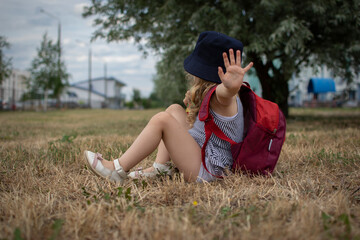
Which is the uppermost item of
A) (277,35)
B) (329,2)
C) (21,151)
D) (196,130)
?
(329,2)

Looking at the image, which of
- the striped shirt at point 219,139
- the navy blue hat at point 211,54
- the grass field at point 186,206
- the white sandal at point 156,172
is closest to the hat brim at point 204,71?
the navy blue hat at point 211,54

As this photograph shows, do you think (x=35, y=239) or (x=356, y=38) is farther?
(x=356, y=38)

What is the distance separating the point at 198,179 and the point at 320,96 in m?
36.3

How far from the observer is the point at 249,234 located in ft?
4.25

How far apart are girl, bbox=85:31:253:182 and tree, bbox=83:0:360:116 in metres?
4.87

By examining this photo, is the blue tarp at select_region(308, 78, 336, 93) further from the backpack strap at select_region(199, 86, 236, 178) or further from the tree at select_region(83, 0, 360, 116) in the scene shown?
the backpack strap at select_region(199, 86, 236, 178)

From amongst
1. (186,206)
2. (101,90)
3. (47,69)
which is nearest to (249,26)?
(186,206)

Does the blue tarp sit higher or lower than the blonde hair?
higher

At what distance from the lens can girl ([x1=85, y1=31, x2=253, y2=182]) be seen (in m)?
2.04

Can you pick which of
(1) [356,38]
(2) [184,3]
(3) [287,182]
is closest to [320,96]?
(1) [356,38]

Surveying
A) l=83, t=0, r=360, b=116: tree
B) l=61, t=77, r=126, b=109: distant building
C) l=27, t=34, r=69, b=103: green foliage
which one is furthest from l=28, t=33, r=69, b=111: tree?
l=61, t=77, r=126, b=109: distant building

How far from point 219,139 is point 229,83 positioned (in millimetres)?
576

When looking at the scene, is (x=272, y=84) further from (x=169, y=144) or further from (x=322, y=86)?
(x=169, y=144)

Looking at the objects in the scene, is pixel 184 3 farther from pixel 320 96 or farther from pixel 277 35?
pixel 320 96
